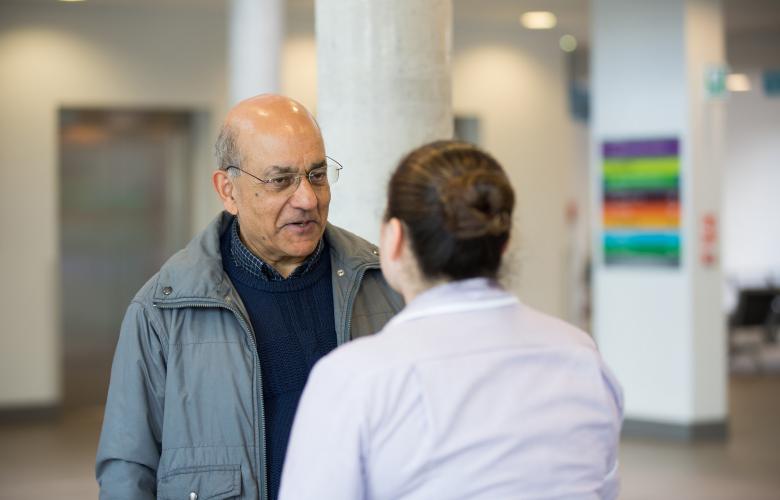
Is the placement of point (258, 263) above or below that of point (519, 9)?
below

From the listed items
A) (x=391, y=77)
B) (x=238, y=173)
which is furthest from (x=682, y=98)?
(x=238, y=173)

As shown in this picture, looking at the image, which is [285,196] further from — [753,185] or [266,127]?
[753,185]

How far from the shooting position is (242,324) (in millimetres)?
2352

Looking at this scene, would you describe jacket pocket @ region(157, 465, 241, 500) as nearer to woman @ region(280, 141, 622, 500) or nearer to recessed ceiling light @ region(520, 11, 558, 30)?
woman @ region(280, 141, 622, 500)

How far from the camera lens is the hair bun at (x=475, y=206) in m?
1.76

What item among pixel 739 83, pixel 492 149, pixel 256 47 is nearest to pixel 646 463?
pixel 256 47

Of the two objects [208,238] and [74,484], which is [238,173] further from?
[74,484]

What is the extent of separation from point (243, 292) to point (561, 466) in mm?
991

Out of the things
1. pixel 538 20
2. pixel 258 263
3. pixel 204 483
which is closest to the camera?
pixel 204 483

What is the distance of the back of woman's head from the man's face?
0.67m

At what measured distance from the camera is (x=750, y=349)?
577 inches

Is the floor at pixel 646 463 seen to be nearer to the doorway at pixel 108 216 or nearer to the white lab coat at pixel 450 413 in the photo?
the doorway at pixel 108 216

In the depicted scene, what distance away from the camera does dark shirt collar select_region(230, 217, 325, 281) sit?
8.36 feet

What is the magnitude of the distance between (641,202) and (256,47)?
3.32m
